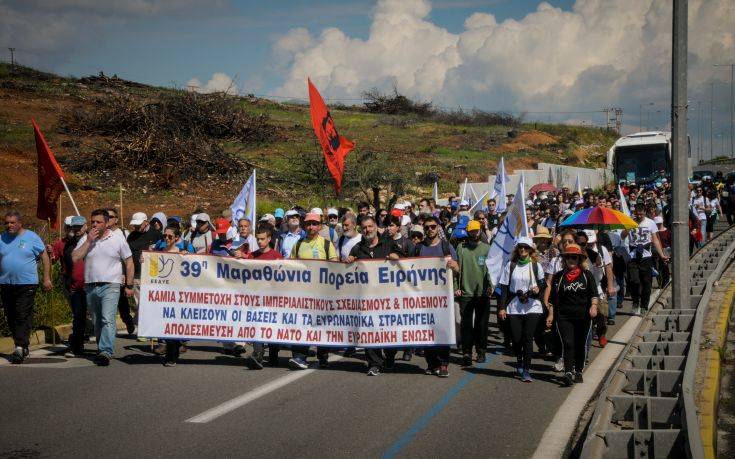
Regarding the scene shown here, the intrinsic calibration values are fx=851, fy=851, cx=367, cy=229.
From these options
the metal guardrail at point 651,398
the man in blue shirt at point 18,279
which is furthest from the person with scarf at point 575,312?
the man in blue shirt at point 18,279

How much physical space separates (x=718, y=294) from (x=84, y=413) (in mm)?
12579

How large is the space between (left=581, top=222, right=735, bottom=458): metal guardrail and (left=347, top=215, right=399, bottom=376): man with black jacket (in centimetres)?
273

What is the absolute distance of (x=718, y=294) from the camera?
16359 millimetres

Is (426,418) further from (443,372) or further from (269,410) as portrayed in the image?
(443,372)

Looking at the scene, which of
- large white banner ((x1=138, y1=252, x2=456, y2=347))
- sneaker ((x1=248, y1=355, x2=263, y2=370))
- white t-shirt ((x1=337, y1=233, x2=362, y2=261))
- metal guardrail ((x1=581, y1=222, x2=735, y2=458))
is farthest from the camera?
white t-shirt ((x1=337, y1=233, x2=362, y2=261))

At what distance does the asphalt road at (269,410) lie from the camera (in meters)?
6.91

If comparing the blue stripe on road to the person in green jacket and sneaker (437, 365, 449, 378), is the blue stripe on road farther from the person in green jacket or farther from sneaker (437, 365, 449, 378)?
the person in green jacket

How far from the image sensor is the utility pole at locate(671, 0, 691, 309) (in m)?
12.1

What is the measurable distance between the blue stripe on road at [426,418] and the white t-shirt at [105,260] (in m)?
4.46

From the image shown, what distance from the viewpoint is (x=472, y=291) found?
10.6 m

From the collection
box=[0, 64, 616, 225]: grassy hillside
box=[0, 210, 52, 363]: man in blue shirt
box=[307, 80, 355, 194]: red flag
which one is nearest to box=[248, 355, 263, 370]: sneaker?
box=[0, 210, 52, 363]: man in blue shirt

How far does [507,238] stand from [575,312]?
6.36ft

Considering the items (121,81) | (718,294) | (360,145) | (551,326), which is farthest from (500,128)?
(551,326)

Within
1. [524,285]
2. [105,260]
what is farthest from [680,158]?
[105,260]
